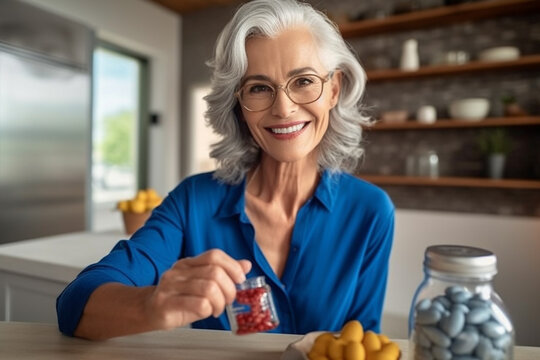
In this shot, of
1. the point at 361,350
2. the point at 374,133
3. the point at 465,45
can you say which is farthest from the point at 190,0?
the point at 361,350

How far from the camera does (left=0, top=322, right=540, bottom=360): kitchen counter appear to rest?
2.20 feet

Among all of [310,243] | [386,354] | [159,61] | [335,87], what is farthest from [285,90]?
[159,61]

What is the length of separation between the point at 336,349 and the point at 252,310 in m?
0.13

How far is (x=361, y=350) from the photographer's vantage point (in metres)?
0.56

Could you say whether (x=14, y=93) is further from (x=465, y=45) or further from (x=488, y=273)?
(x=465, y=45)

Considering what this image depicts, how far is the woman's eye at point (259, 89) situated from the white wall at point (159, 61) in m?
3.29

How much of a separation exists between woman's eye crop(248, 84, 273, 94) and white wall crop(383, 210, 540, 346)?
1363 millimetres

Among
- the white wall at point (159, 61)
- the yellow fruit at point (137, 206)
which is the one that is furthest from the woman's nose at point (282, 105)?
the white wall at point (159, 61)

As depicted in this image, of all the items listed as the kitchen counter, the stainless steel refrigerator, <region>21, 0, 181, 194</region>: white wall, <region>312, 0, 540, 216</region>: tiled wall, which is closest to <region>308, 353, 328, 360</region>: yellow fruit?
the kitchen counter

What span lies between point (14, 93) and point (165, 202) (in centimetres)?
219

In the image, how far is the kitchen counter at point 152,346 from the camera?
2.20ft

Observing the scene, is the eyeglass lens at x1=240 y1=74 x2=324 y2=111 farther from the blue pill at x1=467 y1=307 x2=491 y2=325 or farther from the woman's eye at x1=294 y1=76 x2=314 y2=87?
the blue pill at x1=467 y1=307 x2=491 y2=325

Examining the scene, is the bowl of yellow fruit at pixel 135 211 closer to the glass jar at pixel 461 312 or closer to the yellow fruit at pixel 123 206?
the yellow fruit at pixel 123 206

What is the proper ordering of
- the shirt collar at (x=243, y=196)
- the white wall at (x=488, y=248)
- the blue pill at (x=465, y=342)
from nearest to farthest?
the blue pill at (x=465, y=342) → the shirt collar at (x=243, y=196) → the white wall at (x=488, y=248)
